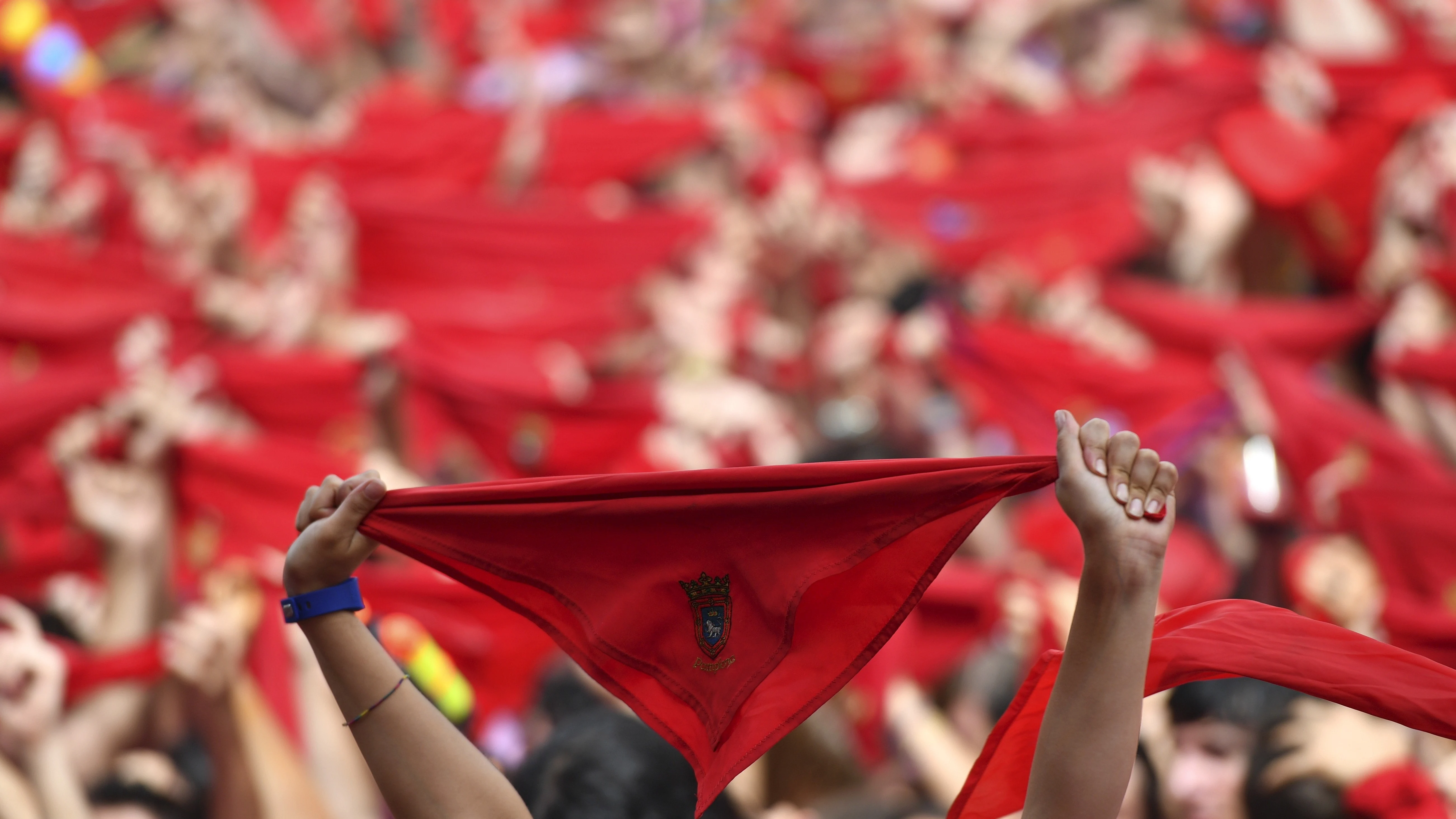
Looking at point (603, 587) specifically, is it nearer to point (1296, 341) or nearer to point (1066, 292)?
point (1296, 341)

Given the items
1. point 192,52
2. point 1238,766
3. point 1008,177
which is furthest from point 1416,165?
point 192,52

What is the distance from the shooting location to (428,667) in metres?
2.35

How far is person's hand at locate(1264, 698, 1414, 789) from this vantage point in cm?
202

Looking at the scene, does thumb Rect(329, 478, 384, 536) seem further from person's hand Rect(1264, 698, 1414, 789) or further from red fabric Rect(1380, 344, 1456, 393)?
red fabric Rect(1380, 344, 1456, 393)

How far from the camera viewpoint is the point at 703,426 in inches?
188

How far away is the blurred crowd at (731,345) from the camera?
269 cm

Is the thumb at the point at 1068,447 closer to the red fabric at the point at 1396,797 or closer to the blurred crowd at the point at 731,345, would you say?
the blurred crowd at the point at 731,345

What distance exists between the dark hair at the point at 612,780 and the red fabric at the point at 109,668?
1.22m

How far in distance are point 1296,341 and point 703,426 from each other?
2.01 metres

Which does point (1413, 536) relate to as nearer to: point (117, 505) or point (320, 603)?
point (320, 603)

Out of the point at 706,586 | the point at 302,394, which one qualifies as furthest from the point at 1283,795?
the point at 302,394

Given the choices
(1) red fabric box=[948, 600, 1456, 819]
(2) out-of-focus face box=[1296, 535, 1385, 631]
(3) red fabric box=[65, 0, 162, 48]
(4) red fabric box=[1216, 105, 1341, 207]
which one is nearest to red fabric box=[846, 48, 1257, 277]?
(4) red fabric box=[1216, 105, 1341, 207]

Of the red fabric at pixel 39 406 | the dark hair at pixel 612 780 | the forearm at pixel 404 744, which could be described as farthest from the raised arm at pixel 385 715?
the red fabric at pixel 39 406

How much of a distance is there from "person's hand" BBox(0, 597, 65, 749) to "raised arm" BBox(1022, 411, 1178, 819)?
6.23 ft
